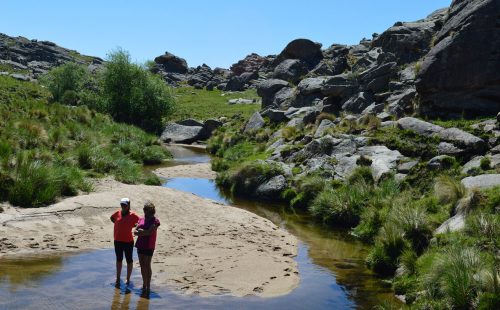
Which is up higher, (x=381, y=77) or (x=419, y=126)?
(x=381, y=77)

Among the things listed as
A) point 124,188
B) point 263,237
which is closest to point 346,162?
point 263,237

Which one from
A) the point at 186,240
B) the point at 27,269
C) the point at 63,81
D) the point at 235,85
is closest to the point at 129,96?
the point at 63,81

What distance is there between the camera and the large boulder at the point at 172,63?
139750mm

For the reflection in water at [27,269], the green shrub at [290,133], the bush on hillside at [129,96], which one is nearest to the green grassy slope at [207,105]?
the bush on hillside at [129,96]

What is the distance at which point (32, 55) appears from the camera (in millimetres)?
133250

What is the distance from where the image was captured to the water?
11.3 metres

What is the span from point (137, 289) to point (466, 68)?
21.7 metres

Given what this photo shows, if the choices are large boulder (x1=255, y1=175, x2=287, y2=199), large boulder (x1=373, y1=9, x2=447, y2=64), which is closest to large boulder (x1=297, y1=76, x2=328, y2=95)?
large boulder (x1=373, y1=9, x2=447, y2=64)

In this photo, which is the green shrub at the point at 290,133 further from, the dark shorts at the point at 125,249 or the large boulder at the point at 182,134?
the dark shorts at the point at 125,249

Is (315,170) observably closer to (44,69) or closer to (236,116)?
(236,116)

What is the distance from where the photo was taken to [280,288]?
1373 centimetres

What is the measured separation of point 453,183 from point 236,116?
45.8m

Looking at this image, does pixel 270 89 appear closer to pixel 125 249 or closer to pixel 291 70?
pixel 291 70

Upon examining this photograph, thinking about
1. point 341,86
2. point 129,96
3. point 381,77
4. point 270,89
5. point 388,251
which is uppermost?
point 381,77
